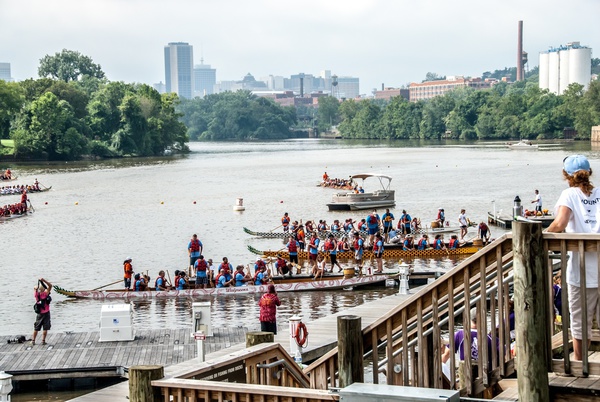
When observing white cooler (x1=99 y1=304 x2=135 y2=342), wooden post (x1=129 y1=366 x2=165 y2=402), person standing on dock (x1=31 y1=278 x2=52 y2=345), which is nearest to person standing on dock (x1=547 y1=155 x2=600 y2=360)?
wooden post (x1=129 y1=366 x2=165 y2=402)

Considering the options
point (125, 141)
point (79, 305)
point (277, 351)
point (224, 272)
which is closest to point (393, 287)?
point (224, 272)

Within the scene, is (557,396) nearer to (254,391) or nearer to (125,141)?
(254,391)

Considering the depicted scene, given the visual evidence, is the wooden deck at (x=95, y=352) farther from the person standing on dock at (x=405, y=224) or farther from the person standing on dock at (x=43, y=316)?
the person standing on dock at (x=405, y=224)

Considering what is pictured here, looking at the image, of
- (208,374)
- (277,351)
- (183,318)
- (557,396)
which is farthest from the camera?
(183,318)

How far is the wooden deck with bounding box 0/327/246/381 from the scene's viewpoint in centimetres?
1947

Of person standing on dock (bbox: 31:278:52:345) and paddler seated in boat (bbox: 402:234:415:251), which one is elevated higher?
person standing on dock (bbox: 31:278:52:345)

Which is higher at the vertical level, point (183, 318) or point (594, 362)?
point (594, 362)

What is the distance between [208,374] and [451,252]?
99.9ft

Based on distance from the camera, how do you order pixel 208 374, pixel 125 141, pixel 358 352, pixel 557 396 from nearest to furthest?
1. pixel 557 396
2. pixel 358 352
3. pixel 208 374
4. pixel 125 141

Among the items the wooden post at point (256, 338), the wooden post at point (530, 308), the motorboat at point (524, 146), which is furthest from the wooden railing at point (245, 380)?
the motorboat at point (524, 146)

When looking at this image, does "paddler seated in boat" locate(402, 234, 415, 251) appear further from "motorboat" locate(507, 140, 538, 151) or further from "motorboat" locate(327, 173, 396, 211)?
"motorboat" locate(507, 140, 538, 151)

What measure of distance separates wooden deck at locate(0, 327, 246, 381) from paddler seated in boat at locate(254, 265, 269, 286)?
8.40 m

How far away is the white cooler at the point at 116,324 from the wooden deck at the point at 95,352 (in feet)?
0.63

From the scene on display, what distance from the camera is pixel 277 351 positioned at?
9625 mm
